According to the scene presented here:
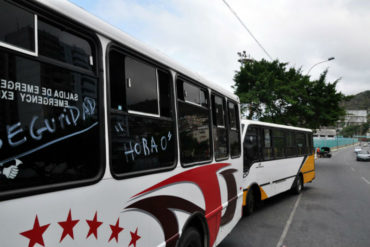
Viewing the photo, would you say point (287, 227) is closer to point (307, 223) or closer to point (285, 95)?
point (307, 223)

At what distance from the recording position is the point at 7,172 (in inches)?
61.3

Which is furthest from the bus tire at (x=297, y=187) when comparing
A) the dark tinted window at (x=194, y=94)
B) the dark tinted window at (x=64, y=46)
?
the dark tinted window at (x=64, y=46)

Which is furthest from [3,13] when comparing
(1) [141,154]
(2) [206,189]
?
(2) [206,189]

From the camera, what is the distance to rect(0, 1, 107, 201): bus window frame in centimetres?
165

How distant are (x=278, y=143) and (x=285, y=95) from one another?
14285 millimetres

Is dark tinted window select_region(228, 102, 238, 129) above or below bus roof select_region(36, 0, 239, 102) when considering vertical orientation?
below

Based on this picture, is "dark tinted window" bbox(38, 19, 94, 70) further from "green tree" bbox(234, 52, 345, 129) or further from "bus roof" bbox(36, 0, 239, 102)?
"green tree" bbox(234, 52, 345, 129)

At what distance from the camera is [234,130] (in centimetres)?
583

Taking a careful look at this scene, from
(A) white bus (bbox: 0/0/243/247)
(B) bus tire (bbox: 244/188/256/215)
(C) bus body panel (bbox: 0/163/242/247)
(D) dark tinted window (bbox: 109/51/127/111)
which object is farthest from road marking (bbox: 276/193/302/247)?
(D) dark tinted window (bbox: 109/51/127/111)

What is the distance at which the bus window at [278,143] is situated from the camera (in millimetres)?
9680

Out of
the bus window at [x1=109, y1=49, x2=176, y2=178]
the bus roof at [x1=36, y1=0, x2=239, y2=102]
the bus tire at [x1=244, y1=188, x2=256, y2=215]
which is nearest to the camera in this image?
the bus roof at [x1=36, y1=0, x2=239, y2=102]

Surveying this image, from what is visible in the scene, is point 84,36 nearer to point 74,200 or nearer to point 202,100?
point 74,200

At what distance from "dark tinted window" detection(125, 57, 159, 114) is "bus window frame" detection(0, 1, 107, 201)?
358mm

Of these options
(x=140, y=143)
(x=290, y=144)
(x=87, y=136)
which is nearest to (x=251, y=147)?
(x=290, y=144)
